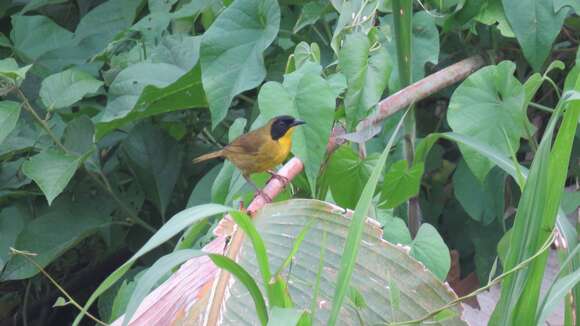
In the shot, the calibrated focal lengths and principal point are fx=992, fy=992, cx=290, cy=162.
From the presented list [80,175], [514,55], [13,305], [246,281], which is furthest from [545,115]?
[13,305]

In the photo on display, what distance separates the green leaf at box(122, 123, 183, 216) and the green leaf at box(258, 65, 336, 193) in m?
0.95

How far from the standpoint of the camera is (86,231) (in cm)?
261

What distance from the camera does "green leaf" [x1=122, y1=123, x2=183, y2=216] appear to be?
2.60 m

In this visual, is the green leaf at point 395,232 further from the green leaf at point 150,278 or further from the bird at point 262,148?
the green leaf at point 150,278

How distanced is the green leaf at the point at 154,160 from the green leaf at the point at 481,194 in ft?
2.67

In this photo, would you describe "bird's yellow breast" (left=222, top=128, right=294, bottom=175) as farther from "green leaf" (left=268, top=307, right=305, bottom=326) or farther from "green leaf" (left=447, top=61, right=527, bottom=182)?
"green leaf" (left=268, top=307, right=305, bottom=326)

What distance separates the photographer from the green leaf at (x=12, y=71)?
2.24 m

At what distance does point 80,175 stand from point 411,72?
42.5 inches

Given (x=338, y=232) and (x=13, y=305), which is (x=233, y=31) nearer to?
(x=338, y=232)

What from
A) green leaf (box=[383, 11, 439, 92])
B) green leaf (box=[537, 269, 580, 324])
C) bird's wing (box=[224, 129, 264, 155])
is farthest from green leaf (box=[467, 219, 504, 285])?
green leaf (box=[537, 269, 580, 324])

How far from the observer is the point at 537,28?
201 centimetres

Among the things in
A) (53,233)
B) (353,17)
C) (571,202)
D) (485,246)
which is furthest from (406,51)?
(53,233)

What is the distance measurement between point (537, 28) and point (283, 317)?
1.13 metres

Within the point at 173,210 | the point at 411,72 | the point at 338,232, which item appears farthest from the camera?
the point at 173,210
